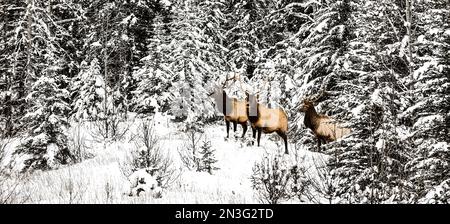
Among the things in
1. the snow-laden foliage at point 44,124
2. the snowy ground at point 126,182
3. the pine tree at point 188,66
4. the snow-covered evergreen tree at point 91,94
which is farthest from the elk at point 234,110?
the snow-covered evergreen tree at point 91,94

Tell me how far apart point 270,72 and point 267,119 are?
878 cm

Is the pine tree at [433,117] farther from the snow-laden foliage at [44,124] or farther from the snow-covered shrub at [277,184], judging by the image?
the snow-laden foliage at [44,124]

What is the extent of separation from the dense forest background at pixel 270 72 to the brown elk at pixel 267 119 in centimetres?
90

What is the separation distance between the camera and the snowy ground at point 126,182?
781 cm

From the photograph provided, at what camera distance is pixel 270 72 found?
2186cm

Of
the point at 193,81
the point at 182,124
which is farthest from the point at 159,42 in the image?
the point at 182,124

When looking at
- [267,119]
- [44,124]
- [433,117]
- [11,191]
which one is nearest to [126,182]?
[11,191]

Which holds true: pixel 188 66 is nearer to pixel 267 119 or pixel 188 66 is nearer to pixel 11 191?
pixel 267 119

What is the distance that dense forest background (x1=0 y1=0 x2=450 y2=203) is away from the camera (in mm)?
7387

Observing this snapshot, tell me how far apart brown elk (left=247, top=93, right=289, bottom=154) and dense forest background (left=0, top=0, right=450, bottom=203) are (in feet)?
2.96

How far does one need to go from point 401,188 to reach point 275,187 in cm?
207

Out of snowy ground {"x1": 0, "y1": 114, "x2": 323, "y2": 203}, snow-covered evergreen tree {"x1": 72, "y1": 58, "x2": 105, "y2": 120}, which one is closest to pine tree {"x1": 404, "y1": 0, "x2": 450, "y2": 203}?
snowy ground {"x1": 0, "y1": 114, "x2": 323, "y2": 203}

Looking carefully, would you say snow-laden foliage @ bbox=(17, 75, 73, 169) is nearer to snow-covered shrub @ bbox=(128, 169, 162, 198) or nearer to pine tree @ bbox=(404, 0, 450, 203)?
snow-covered shrub @ bbox=(128, 169, 162, 198)
